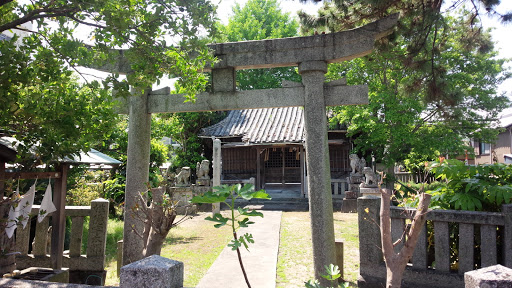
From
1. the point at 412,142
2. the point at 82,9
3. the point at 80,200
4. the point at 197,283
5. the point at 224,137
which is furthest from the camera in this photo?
the point at 224,137

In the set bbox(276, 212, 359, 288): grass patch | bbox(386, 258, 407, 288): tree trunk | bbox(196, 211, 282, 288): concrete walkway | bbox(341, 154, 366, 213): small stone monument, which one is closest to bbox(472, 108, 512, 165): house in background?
bbox(341, 154, 366, 213): small stone monument

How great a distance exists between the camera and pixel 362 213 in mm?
4805

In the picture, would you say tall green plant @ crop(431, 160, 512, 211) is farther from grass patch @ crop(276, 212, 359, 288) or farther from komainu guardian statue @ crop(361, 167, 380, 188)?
komainu guardian statue @ crop(361, 167, 380, 188)

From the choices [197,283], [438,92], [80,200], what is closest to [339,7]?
[438,92]

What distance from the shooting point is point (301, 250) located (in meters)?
7.84

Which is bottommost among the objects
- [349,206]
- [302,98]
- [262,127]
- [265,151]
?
[349,206]

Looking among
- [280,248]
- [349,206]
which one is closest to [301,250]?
[280,248]

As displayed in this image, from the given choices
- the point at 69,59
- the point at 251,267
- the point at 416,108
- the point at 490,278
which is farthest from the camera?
the point at 416,108

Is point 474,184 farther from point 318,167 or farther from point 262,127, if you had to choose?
point 262,127

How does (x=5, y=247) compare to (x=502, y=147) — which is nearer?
(x=5, y=247)

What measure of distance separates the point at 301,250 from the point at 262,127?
35.2ft

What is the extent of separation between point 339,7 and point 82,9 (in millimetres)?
4420

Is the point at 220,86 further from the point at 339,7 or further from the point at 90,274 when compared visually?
the point at 90,274

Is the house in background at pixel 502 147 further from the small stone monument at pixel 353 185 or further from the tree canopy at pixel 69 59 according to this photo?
the tree canopy at pixel 69 59
